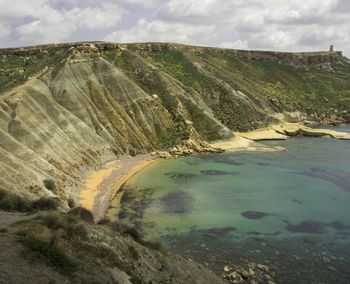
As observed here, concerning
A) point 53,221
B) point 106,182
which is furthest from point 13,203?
point 106,182

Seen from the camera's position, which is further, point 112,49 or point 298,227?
point 112,49

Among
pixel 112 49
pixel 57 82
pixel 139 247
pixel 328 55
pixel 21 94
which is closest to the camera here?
pixel 139 247

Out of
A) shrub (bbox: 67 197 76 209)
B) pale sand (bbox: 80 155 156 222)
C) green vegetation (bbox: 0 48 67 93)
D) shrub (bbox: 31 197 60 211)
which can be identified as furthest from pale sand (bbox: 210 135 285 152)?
shrub (bbox: 31 197 60 211)

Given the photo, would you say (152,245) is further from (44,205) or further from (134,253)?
(44,205)

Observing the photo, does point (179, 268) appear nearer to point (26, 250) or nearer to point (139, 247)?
point (139, 247)

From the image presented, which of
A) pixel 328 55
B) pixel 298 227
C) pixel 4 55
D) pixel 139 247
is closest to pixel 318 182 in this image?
pixel 298 227
